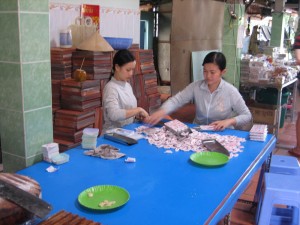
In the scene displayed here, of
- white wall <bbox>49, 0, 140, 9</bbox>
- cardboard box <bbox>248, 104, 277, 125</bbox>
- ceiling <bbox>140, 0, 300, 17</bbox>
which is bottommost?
cardboard box <bbox>248, 104, 277, 125</bbox>

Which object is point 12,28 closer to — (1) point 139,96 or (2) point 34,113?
(2) point 34,113

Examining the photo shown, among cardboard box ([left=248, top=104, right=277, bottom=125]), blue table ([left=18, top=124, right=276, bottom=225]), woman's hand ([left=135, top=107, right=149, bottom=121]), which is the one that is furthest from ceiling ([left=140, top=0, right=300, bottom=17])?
blue table ([left=18, top=124, right=276, bottom=225])

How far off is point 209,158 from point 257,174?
2.22 m

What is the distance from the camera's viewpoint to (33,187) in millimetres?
1596

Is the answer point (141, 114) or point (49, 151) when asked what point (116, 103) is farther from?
point (49, 151)

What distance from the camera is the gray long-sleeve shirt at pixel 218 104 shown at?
132 inches

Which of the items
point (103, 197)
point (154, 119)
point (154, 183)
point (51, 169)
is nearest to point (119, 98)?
point (154, 119)

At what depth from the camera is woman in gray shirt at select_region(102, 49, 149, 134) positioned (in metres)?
3.11

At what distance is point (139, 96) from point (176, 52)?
112 centimetres

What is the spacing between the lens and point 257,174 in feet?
14.1

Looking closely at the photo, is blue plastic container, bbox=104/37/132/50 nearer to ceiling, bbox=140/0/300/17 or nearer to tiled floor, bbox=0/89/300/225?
tiled floor, bbox=0/89/300/225

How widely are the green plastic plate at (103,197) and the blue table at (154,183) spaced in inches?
1.2

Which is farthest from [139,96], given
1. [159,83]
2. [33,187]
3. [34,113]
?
[33,187]

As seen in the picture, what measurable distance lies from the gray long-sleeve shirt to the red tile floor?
89cm
